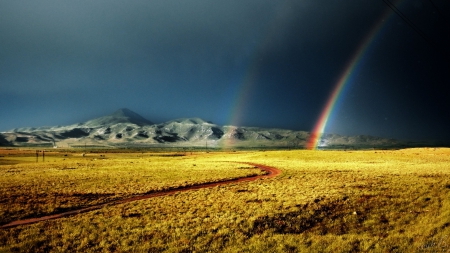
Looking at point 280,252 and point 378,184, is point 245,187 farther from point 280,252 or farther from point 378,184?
point 280,252

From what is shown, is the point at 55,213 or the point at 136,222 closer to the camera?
the point at 136,222

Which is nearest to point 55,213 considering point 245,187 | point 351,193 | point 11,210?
point 11,210

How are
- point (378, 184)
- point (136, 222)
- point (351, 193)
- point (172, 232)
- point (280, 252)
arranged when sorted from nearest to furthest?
point (280, 252) → point (172, 232) → point (136, 222) → point (351, 193) → point (378, 184)

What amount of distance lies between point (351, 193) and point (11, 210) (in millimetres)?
33448

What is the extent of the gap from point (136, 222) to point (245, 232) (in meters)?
8.23

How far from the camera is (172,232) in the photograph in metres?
17.1

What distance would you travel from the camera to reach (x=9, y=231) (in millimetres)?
17172

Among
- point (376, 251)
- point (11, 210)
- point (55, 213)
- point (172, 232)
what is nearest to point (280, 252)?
point (376, 251)

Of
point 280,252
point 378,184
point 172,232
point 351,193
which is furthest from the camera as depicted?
point 378,184

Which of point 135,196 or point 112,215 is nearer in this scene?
point 112,215

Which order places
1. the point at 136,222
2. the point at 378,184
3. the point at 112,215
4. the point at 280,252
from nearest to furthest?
1. the point at 280,252
2. the point at 136,222
3. the point at 112,215
4. the point at 378,184

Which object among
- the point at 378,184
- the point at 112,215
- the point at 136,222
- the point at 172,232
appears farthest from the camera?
the point at 378,184

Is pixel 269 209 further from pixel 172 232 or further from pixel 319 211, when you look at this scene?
pixel 172 232

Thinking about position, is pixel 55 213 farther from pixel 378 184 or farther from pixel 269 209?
pixel 378 184
